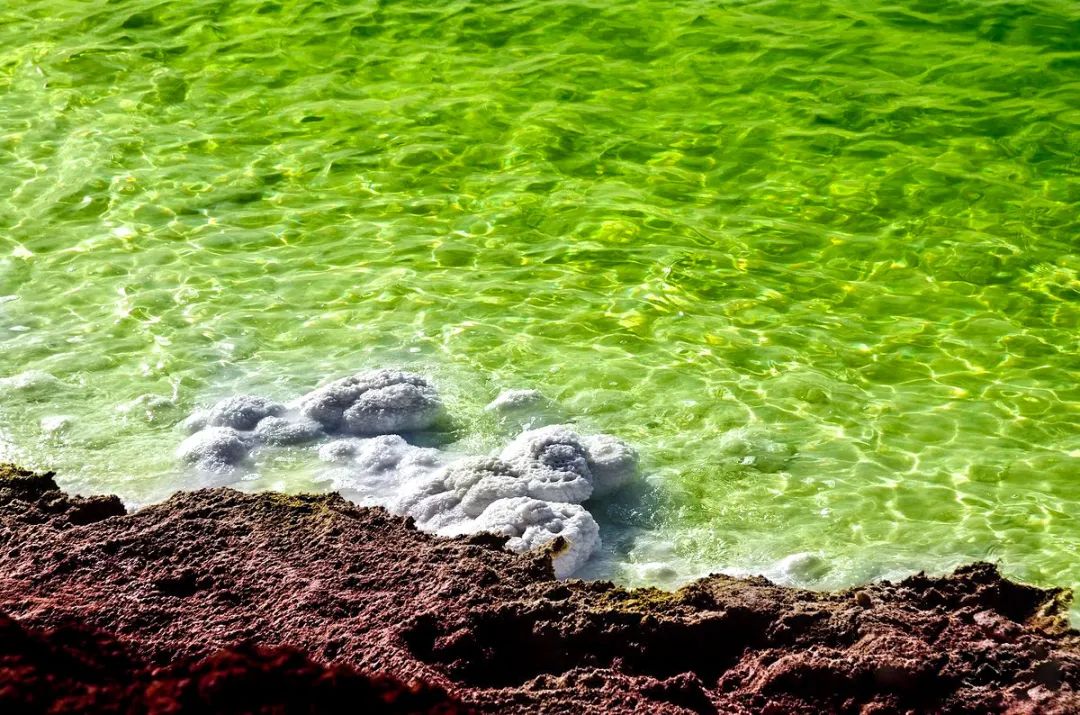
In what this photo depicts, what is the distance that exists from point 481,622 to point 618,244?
15.8 ft

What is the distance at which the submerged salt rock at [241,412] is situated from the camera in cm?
643

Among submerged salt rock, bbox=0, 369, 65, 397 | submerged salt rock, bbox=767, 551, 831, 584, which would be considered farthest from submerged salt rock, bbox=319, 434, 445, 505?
submerged salt rock, bbox=0, 369, 65, 397

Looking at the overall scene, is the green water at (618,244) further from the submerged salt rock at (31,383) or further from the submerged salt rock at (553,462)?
the submerged salt rock at (553,462)

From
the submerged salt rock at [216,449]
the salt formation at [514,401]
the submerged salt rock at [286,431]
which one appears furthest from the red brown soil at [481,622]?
the salt formation at [514,401]

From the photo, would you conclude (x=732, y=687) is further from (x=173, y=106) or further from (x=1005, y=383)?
(x=173, y=106)

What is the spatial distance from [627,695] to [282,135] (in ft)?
25.0

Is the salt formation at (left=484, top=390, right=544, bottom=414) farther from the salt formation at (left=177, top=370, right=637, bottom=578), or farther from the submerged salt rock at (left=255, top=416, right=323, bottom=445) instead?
the submerged salt rock at (left=255, top=416, right=323, bottom=445)

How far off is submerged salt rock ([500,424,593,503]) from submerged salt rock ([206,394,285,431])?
4.05 ft

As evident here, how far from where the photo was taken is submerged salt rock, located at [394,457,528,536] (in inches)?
220

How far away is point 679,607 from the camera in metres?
4.51

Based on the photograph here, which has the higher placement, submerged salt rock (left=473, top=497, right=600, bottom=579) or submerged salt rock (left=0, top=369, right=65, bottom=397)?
submerged salt rock (left=0, top=369, right=65, bottom=397)

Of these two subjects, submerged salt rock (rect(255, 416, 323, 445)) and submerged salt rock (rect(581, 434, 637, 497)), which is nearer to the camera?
submerged salt rock (rect(581, 434, 637, 497))

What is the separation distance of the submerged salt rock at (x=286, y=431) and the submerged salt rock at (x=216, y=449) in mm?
79

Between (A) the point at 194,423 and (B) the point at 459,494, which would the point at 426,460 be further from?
(A) the point at 194,423
